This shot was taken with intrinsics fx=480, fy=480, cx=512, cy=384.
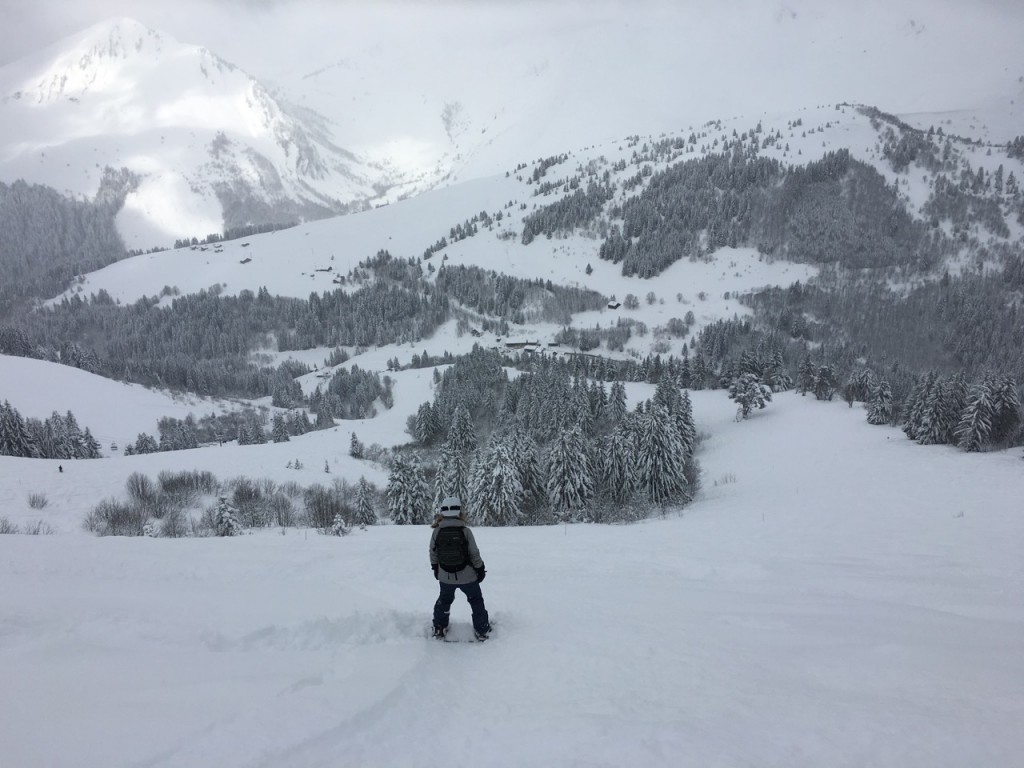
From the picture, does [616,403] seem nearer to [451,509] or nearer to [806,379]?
[806,379]

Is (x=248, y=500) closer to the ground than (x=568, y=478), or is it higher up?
higher up

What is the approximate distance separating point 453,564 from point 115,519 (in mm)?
29475

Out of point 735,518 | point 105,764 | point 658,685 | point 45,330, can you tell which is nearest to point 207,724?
point 105,764

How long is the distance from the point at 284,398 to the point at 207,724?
120927mm

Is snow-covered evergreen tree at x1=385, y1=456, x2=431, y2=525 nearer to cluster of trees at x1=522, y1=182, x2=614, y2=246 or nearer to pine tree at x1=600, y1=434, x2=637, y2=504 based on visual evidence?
pine tree at x1=600, y1=434, x2=637, y2=504

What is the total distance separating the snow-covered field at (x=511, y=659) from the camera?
4762 millimetres

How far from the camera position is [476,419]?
8631 cm

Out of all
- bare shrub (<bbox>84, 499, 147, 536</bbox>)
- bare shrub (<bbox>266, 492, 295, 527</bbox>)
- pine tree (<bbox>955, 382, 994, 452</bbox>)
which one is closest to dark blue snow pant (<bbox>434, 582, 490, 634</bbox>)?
bare shrub (<bbox>84, 499, 147, 536</bbox>)

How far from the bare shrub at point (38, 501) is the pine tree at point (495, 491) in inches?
1086

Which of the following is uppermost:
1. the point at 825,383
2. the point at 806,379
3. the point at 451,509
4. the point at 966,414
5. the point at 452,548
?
the point at 451,509

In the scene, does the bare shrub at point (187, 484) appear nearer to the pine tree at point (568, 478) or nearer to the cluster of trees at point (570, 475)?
the cluster of trees at point (570, 475)

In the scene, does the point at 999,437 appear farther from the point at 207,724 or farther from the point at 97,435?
the point at 97,435

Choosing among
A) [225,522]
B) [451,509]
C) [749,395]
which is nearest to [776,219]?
[749,395]

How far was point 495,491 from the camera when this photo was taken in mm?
42031
